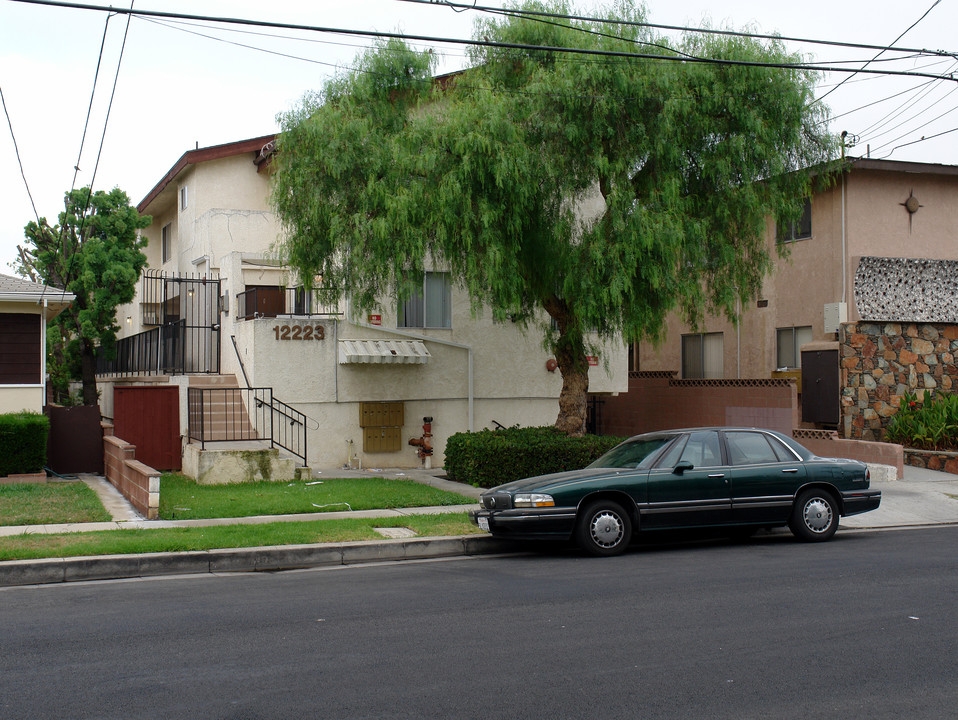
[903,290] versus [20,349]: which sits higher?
[903,290]

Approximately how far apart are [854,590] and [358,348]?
40.7ft

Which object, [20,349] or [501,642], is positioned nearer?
[501,642]

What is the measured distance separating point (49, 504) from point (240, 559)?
16.1 feet

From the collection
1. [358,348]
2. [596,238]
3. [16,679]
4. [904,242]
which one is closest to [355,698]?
[16,679]

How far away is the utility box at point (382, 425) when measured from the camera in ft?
64.2

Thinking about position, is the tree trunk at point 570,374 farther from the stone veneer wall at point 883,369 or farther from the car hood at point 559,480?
the stone veneer wall at point 883,369

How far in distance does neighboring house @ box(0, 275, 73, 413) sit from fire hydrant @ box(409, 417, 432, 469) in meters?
7.45

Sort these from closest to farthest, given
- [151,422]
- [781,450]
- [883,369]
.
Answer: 1. [781,450]
2. [151,422]
3. [883,369]

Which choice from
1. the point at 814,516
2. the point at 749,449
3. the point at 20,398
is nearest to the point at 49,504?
the point at 20,398

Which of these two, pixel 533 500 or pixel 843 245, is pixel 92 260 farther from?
pixel 843 245

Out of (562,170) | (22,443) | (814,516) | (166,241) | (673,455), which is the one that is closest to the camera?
(673,455)

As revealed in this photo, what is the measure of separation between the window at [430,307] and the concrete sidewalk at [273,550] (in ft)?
20.2

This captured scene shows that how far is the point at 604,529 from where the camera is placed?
408 inches

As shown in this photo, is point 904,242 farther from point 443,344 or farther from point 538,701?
point 538,701
